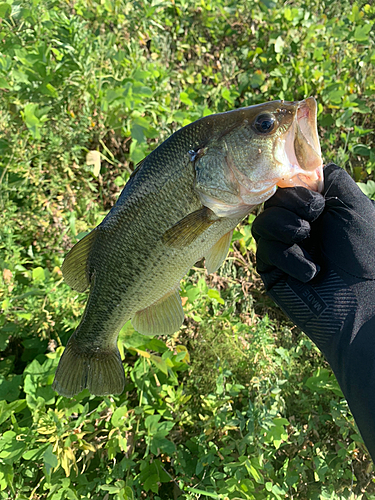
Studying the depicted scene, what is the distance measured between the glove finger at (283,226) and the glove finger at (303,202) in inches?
0.9

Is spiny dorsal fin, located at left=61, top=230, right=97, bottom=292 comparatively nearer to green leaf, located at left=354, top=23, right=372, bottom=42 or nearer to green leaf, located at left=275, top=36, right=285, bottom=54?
green leaf, located at left=275, top=36, right=285, bottom=54

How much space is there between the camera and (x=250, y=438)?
7.23 feet

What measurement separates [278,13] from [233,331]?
12.5 ft

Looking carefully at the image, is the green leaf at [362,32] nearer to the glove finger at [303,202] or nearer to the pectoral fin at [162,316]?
the glove finger at [303,202]

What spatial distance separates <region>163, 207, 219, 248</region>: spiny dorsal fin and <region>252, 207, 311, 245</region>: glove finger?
0.30 meters

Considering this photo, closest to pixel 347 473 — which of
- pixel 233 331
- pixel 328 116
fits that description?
pixel 233 331

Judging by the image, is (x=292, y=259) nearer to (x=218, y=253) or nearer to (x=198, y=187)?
(x=218, y=253)

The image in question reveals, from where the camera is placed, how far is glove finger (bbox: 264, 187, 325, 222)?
163cm

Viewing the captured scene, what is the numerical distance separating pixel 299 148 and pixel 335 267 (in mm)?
630

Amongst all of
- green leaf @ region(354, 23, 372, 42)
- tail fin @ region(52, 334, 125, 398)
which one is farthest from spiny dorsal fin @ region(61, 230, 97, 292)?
green leaf @ region(354, 23, 372, 42)

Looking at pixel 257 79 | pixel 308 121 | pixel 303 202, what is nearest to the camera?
pixel 308 121

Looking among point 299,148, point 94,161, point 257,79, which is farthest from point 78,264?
point 257,79

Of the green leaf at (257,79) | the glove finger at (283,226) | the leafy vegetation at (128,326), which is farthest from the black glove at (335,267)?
the green leaf at (257,79)

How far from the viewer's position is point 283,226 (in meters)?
1.66
